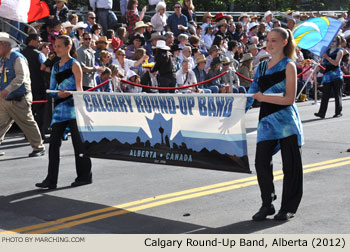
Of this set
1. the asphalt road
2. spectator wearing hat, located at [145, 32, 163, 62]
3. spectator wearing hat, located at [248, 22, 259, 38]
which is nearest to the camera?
the asphalt road

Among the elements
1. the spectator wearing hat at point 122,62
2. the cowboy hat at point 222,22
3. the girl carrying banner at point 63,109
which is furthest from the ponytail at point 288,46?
the cowboy hat at point 222,22

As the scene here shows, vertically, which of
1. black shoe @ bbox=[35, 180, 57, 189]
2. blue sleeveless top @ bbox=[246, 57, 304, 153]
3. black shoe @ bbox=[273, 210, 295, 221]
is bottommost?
black shoe @ bbox=[35, 180, 57, 189]

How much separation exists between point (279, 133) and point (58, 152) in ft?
10.9

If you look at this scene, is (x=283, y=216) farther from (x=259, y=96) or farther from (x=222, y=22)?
(x=222, y=22)

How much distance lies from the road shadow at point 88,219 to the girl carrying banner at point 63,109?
565 millimetres

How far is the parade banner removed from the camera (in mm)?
7246

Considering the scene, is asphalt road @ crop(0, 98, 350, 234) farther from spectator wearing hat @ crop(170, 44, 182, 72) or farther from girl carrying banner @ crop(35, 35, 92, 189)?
spectator wearing hat @ crop(170, 44, 182, 72)

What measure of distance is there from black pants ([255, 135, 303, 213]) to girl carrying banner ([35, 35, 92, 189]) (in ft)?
9.29

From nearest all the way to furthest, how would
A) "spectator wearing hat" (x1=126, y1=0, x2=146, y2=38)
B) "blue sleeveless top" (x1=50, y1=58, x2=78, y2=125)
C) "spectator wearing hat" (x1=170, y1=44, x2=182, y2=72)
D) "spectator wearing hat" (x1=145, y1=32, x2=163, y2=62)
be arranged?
1. "blue sleeveless top" (x1=50, y1=58, x2=78, y2=125)
2. "spectator wearing hat" (x1=170, y1=44, x2=182, y2=72)
3. "spectator wearing hat" (x1=145, y1=32, x2=163, y2=62)
4. "spectator wearing hat" (x1=126, y1=0, x2=146, y2=38)

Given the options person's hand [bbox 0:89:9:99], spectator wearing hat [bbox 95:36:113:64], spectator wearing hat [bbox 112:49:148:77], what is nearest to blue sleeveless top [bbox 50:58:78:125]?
person's hand [bbox 0:89:9:99]

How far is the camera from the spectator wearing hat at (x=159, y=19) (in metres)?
22.0

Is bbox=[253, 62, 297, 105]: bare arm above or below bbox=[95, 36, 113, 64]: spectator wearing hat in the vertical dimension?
above

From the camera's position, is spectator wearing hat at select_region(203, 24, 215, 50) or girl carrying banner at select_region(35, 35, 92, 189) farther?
spectator wearing hat at select_region(203, 24, 215, 50)

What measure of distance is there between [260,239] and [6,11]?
8871 mm
